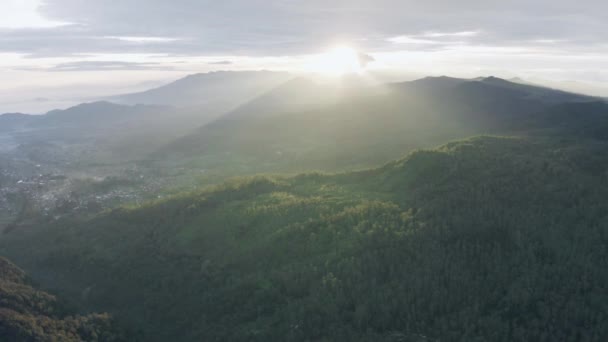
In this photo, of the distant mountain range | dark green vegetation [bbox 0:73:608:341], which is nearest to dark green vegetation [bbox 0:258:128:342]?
dark green vegetation [bbox 0:73:608:341]

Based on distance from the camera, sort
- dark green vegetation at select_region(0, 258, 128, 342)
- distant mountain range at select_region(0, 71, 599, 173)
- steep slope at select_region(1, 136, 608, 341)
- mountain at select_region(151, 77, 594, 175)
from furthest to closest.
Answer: distant mountain range at select_region(0, 71, 599, 173), mountain at select_region(151, 77, 594, 175), dark green vegetation at select_region(0, 258, 128, 342), steep slope at select_region(1, 136, 608, 341)

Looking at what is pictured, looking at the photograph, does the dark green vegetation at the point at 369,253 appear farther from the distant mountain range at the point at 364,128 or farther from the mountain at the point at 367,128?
the mountain at the point at 367,128

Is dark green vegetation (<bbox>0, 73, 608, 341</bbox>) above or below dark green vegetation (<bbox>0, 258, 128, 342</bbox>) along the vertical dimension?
above

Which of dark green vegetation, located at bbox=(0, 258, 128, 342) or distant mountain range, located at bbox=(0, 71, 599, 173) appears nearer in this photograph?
dark green vegetation, located at bbox=(0, 258, 128, 342)

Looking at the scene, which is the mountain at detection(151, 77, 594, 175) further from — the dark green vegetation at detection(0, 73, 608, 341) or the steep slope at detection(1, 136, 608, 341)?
the steep slope at detection(1, 136, 608, 341)

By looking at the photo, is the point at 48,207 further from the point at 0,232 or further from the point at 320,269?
the point at 320,269

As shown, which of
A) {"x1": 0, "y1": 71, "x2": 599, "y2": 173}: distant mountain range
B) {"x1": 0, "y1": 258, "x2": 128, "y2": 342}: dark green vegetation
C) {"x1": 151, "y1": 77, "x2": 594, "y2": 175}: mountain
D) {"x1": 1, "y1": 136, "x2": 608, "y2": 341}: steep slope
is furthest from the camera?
{"x1": 0, "y1": 71, "x2": 599, "y2": 173}: distant mountain range
